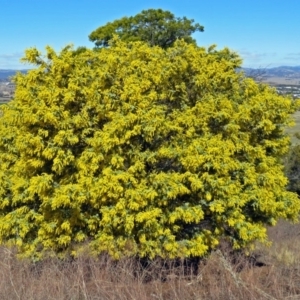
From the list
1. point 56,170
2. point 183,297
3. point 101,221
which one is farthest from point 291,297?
point 56,170

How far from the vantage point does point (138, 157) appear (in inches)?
347

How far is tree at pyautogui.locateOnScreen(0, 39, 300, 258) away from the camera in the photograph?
341 inches

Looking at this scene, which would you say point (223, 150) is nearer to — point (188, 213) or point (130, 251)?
point (188, 213)

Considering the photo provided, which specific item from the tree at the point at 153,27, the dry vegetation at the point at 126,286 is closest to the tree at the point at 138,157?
the dry vegetation at the point at 126,286

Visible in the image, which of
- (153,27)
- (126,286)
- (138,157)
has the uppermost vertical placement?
(153,27)

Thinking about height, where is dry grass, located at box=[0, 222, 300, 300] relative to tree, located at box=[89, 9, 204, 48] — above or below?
below

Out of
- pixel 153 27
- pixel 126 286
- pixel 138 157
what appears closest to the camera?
pixel 126 286

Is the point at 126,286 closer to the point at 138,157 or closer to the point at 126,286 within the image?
the point at 126,286

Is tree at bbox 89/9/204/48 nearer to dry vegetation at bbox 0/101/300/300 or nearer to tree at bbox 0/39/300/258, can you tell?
tree at bbox 0/39/300/258

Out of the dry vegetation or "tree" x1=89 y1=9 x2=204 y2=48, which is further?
"tree" x1=89 y1=9 x2=204 y2=48

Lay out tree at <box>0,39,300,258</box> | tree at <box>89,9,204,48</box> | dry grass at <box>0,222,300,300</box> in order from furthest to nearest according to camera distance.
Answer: tree at <box>89,9,204,48</box> → tree at <box>0,39,300,258</box> → dry grass at <box>0,222,300,300</box>

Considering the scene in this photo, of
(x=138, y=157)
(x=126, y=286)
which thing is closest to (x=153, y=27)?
(x=138, y=157)

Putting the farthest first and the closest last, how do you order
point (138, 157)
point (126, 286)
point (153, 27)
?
point (153, 27) < point (138, 157) < point (126, 286)

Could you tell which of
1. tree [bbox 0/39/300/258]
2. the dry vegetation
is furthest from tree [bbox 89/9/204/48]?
the dry vegetation
